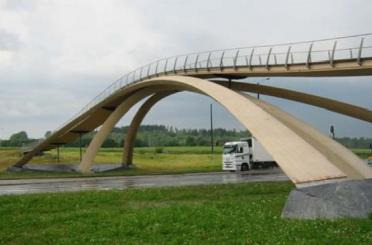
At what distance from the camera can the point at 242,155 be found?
5091cm

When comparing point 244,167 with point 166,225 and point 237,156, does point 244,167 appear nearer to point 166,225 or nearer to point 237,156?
point 237,156

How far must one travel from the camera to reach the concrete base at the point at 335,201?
1412 centimetres

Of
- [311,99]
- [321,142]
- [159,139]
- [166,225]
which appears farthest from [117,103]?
[159,139]

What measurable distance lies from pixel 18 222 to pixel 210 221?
5827 mm

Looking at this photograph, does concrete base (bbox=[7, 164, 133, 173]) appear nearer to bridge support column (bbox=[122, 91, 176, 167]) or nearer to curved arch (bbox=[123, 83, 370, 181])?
bridge support column (bbox=[122, 91, 176, 167])

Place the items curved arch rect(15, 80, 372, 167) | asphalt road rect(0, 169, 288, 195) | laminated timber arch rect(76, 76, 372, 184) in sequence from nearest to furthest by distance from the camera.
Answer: laminated timber arch rect(76, 76, 372, 184)
asphalt road rect(0, 169, 288, 195)
curved arch rect(15, 80, 372, 167)

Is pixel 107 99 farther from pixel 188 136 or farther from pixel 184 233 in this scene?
pixel 188 136

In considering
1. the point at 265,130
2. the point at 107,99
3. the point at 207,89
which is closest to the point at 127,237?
the point at 265,130

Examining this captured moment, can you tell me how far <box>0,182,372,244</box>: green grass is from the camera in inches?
457

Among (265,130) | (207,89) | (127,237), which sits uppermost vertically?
(207,89)

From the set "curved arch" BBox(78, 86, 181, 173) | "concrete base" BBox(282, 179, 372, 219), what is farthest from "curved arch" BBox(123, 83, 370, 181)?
"curved arch" BBox(78, 86, 181, 173)

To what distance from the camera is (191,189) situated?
85.5 feet

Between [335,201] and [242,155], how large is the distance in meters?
36.6

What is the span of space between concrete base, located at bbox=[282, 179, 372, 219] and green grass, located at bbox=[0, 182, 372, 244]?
730 mm
